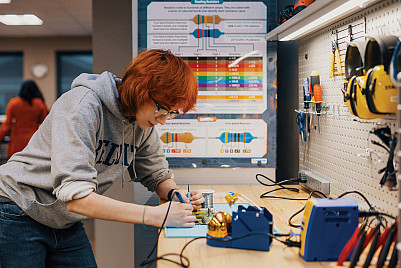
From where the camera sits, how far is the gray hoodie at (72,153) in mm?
1194

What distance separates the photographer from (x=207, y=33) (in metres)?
2.17

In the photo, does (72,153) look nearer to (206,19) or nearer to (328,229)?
(328,229)

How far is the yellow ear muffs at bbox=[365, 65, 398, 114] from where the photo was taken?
109 cm

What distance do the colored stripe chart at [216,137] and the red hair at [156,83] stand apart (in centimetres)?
78

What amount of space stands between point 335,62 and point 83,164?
1101mm

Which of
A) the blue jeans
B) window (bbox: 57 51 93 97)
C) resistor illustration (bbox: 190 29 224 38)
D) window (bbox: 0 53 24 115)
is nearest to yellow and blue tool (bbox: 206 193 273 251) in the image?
the blue jeans

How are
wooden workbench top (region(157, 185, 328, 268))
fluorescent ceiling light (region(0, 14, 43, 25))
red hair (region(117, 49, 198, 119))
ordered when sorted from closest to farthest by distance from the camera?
1. wooden workbench top (region(157, 185, 328, 268))
2. red hair (region(117, 49, 198, 119))
3. fluorescent ceiling light (region(0, 14, 43, 25))

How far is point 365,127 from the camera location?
1412mm

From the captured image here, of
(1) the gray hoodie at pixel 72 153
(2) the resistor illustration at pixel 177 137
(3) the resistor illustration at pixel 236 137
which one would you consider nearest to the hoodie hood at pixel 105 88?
(1) the gray hoodie at pixel 72 153

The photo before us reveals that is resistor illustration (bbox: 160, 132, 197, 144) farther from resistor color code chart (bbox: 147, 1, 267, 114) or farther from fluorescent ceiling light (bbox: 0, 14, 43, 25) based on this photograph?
fluorescent ceiling light (bbox: 0, 14, 43, 25)

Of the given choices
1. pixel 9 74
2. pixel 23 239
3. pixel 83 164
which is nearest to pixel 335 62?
pixel 83 164

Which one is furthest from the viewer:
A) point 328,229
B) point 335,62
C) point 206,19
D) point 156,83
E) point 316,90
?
point 206,19

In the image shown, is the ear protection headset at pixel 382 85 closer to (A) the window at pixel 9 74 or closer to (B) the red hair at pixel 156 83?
(B) the red hair at pixel 156 83

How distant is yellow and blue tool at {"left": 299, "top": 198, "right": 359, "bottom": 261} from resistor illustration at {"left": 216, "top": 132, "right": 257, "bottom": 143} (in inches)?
46.0
